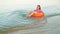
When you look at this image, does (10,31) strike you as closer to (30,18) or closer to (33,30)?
(33,30)

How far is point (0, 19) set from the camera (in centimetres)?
291

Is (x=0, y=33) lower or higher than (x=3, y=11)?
lower

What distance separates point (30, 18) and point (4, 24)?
52 cm

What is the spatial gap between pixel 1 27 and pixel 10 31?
0.22 m

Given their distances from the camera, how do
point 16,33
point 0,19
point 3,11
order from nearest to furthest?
1. point 16,33
2. point 0,19
3. point 3,11

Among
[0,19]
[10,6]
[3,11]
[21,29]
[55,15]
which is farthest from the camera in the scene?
[10,6]

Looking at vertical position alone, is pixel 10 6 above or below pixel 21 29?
above

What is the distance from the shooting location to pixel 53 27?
8.48ft

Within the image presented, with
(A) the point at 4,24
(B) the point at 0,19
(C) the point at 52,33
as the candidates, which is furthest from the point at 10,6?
(C) the point at 52,33

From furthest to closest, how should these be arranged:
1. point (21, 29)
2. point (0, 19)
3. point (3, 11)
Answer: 1. point (3, 11)
2. point (0, 19)
3. point (21, 29)

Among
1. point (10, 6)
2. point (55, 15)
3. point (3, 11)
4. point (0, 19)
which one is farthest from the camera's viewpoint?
point (10, 6)

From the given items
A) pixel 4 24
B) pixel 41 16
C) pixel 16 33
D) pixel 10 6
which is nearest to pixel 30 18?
pixel 41 16

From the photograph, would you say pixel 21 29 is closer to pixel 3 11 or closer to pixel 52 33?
pixel 52 33

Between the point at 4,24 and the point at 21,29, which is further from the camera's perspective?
the point at 4,24
